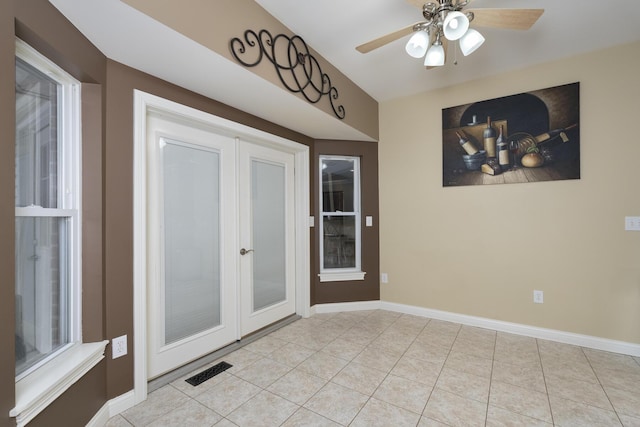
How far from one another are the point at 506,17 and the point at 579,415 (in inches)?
96.7

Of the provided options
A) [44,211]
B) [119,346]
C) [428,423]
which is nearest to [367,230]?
[428,423]

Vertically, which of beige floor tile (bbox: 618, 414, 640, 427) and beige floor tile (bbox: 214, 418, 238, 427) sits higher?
beige floor tile (bbox: 214, 418, 238, 427)

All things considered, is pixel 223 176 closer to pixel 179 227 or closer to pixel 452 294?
pixel 179 227

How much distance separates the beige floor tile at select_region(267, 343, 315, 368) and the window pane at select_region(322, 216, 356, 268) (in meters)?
1.28

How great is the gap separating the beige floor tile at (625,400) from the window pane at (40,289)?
3.39 metres

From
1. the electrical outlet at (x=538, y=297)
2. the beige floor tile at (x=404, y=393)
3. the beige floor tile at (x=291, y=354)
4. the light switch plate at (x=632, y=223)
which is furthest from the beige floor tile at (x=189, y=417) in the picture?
the light switch plate at (x=632, y=223)

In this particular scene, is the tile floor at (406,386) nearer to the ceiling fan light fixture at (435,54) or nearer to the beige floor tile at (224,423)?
the beige floor tile at (224,423)

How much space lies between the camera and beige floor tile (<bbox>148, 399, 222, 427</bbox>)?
1.70 m

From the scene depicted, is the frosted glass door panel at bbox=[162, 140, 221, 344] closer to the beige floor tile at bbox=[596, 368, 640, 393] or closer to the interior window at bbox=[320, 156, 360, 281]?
the interior window at bbox=[320, 156, 360, 281]

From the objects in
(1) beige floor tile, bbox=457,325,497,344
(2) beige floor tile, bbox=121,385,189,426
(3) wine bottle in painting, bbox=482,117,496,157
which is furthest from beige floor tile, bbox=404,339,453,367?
(3) wine bottle in painting, bbox=482,117,496,157

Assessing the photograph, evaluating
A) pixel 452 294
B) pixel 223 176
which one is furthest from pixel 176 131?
pixel 452 294

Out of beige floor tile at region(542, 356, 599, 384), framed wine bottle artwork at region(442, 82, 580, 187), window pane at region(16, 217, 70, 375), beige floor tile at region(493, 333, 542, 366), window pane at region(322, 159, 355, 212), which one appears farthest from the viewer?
window pane at region(322, 159, 355, 212)

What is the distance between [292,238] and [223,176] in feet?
3.94

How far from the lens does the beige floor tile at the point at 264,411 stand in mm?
1723
